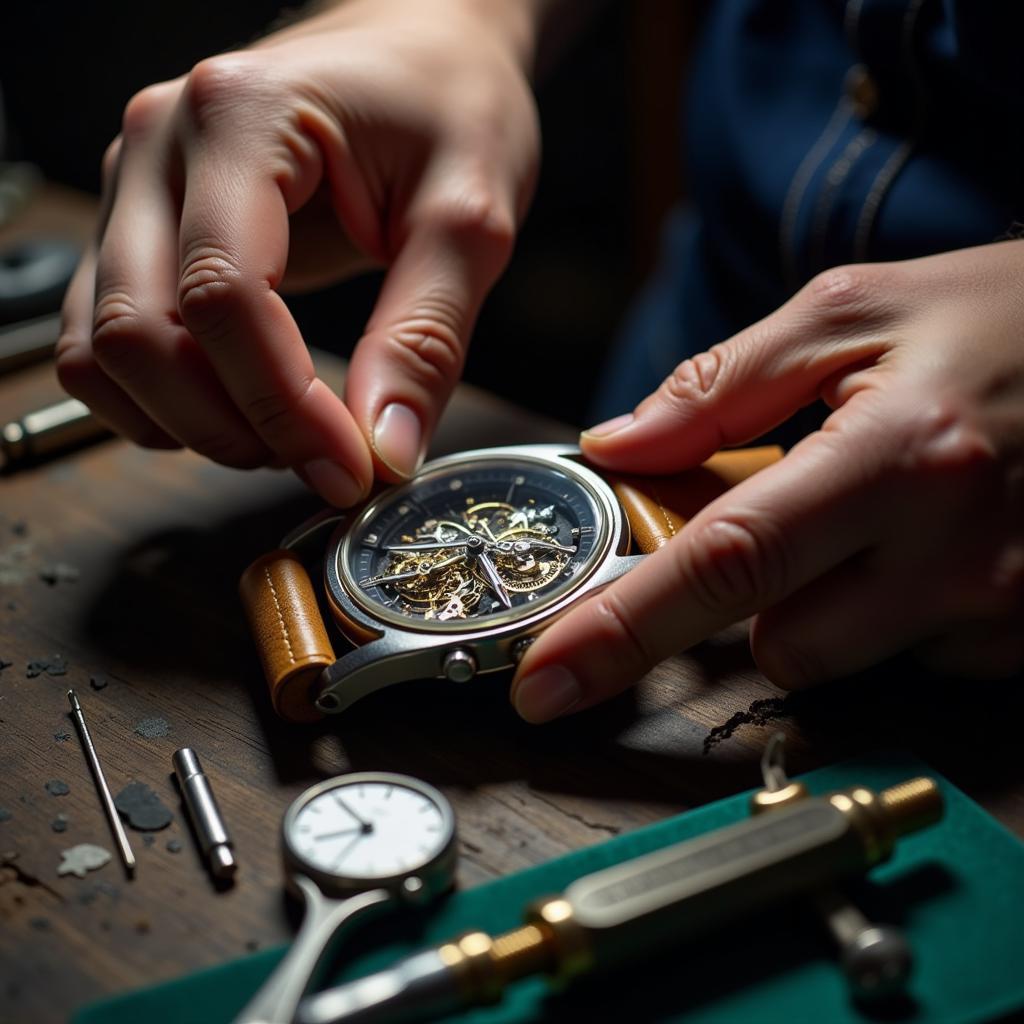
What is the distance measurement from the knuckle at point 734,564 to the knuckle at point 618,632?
0.06 metres

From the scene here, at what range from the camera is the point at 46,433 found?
1.67m

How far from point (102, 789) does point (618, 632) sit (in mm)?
487

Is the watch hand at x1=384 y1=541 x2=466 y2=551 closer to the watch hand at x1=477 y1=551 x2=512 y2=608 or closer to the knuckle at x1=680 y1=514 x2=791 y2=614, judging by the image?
the watch hand at x1=477 y1=551 x2=512 y2=608

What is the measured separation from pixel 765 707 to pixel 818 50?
101 cm

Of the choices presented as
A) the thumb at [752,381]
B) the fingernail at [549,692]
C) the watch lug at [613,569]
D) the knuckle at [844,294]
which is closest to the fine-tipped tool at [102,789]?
the fingernail at [549,692]

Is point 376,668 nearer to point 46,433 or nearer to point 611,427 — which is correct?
point 611,427

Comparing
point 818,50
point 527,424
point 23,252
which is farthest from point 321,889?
point 23,252

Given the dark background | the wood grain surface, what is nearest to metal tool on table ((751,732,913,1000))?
the wood grain surface

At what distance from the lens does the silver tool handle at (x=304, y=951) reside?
32.7 inches

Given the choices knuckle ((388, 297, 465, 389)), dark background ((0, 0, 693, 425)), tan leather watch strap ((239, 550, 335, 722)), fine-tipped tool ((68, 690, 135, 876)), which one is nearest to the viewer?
fine-tipped tool ((68, 690, 135, 876))

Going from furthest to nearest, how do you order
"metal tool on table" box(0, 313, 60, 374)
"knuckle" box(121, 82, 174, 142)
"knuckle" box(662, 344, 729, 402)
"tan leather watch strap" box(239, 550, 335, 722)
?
1. "metal tool on table" box(0, 313, 60, 374)
2. "knuckle" box(121, 82, 174, 142)
3. "knuckle" box(662, 344, 729, 402)
4. "tan leather watch strap" box(239, 550, 335, 722)

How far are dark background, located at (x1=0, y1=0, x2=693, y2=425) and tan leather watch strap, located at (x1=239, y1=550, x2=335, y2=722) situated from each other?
1.86 metres

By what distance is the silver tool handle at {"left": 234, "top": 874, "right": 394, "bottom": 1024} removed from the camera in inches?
32.7

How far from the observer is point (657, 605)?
1.07 metres
